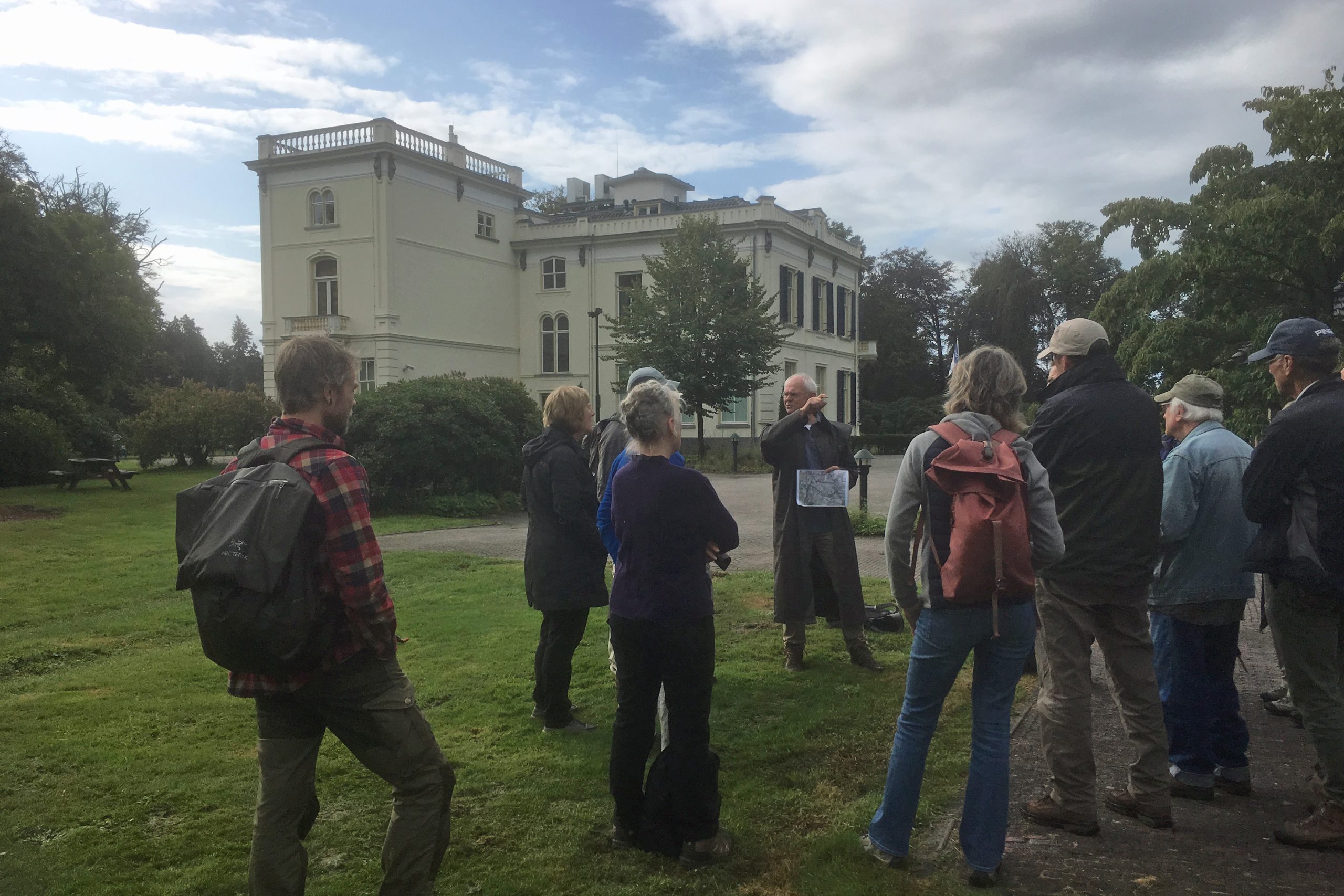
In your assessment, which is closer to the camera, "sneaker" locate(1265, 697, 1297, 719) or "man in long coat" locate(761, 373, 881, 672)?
"sneaker" locate(1265, 697, 1297, 719)

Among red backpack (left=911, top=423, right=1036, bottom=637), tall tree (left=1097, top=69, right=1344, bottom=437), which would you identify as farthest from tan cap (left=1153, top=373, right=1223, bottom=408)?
tall tree (left=1097, top=69, right=1344, bottom=437)

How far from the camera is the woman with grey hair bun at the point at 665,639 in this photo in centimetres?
365

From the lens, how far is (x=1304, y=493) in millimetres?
3818

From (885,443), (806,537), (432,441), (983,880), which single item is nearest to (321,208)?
(432,441)

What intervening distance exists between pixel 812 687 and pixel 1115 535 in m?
2.62

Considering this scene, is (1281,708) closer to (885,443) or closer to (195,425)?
(195,425)

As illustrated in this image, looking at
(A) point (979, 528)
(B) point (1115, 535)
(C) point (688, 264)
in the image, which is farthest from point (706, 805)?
(C) point (688, 264)

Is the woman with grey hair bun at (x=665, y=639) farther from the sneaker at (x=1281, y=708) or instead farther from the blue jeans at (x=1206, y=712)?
the sneaker at (x=1281, y=708)

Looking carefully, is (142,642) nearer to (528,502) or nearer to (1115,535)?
(528,502)

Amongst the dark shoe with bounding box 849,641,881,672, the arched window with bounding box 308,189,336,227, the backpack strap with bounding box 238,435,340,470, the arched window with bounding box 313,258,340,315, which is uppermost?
the arched window with bounding box 308,189,336,227

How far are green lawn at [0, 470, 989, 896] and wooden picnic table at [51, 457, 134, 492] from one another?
12649mm

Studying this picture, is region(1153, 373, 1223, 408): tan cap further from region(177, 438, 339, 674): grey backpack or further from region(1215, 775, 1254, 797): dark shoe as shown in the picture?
region(177, 438, 339, 674): grey backpack

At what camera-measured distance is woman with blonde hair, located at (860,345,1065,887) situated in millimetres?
3414

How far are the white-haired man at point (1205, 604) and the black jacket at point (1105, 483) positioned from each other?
433 millimetres
